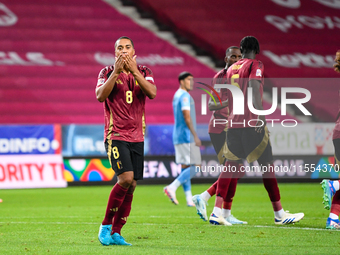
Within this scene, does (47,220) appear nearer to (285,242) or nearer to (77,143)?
(285,242)

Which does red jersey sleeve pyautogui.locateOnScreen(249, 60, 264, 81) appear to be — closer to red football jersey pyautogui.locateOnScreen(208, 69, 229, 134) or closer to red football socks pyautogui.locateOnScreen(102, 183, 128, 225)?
red football jersey pyautogui.locateOnScreen(208, 69, 229, 134)

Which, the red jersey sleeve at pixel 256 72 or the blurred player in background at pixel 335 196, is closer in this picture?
the blurred player in background at pixel 335 196

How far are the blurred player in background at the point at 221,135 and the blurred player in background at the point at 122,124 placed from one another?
1.44 m

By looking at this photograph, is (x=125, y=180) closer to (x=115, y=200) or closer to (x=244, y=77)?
(x=115, y=200)

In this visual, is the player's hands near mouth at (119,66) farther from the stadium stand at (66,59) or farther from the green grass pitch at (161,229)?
the stadium stand at (66,59)

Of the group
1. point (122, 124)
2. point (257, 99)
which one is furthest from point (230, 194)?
point (122, 124)

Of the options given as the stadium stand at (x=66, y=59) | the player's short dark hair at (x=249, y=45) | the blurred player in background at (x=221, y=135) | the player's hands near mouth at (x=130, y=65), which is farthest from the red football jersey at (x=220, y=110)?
the stadium stand at (x=66, y=59)

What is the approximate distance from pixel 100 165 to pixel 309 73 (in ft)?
27.9

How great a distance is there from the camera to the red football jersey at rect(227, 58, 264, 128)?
5.76 meters

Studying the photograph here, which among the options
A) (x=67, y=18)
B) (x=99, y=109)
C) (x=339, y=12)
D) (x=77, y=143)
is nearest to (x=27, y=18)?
(x=67, y=18)

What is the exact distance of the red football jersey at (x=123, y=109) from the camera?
4.72 metres

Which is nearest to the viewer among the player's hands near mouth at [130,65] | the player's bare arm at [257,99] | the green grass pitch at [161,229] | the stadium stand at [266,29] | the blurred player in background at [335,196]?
the green grass pitch at [161,229]

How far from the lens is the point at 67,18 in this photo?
671 inches

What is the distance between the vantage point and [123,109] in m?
4.73
